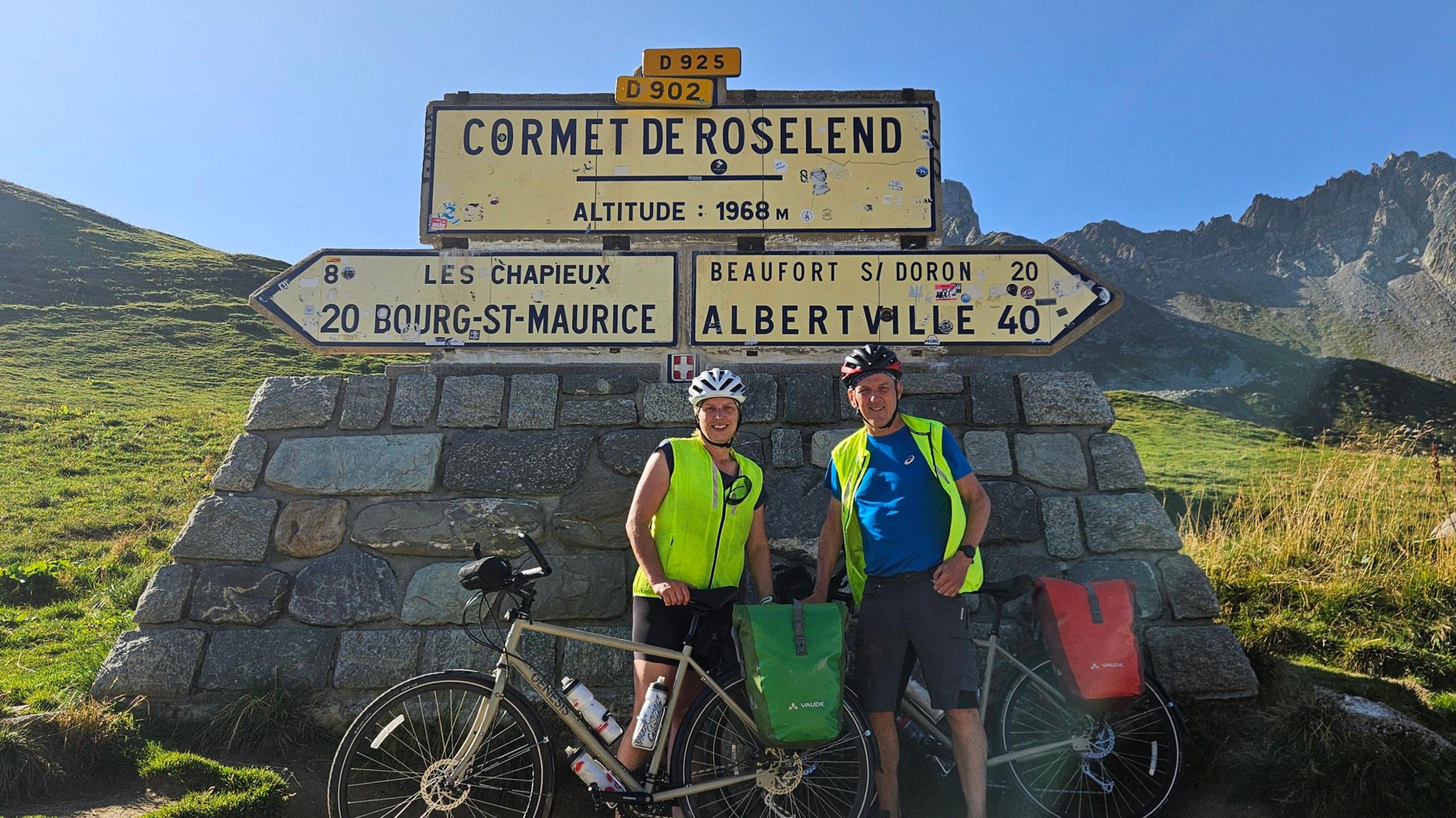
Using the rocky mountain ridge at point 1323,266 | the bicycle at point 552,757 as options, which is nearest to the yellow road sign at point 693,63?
the bicycle at point 552,757

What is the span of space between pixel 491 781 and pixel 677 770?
81cm

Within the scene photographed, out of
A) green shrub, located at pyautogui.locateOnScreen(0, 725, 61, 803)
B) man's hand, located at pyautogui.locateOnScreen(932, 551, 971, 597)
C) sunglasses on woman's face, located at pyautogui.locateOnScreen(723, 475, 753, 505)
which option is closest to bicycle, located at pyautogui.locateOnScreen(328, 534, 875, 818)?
sunglasses on woman's face, located at pyautogui.locateOnScreen(723, 475, 753, 505)

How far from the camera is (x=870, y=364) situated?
3.71 metres

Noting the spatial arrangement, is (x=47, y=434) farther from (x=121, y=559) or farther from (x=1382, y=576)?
(x=1382, y=576)

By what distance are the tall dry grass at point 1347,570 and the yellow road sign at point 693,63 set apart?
466cm

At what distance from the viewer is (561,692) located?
11.9 ft

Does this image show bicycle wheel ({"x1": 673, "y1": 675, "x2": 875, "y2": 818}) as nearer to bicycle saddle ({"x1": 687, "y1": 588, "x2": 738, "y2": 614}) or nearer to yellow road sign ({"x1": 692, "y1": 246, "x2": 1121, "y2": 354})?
bicycle saddle ({"x1": 687, "y1": 588, "x2": 738, "y2": 614})

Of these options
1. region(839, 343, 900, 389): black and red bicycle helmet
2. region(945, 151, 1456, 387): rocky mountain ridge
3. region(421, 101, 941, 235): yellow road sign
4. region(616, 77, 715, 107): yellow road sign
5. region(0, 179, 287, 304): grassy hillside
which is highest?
region(945, 151, 1456, 387): rocky mountain ridge

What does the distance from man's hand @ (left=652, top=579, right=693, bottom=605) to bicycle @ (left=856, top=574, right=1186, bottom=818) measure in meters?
0.90

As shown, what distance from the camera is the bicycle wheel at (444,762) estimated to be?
130 inches

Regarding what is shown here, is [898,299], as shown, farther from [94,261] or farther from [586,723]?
[94,261]

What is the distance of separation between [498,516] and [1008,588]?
266 centimetres

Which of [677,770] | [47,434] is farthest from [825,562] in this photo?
[47,434]

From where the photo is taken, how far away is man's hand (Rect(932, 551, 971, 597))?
343cm
